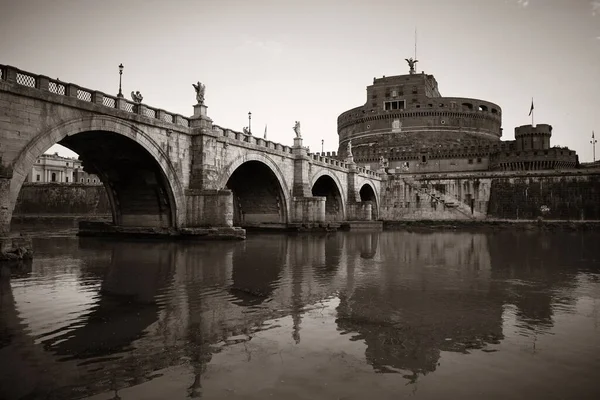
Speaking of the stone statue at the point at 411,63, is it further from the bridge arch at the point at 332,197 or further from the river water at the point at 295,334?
the river water at the point at 295,334

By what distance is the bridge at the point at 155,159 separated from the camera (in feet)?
52.3

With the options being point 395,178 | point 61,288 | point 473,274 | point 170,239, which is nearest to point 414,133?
point 395,178

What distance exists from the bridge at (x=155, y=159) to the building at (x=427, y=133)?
33.0 metres

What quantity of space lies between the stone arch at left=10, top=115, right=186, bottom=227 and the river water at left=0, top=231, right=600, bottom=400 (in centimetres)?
409

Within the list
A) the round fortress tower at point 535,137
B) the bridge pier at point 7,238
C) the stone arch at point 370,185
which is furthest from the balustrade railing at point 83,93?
the round fortress tower at point 535,137

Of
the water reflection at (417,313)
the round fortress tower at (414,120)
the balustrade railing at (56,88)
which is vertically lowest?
the water reflection at (417,313)

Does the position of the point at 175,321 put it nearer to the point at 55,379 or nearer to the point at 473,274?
the point at 55,379

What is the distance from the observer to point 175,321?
7.80m

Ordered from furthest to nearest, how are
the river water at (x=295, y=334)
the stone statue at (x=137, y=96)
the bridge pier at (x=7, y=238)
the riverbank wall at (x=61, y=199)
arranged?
the riverbank wall at (x=61, y=199) < the stone statue at (x=137, y=96) < the bridge pier at (x=7, y=238) < the river water at (x=295, y=334)

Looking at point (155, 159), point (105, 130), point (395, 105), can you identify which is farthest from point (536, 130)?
point (105, 130)

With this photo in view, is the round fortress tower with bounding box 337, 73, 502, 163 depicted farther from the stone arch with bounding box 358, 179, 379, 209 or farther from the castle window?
the stone arch with bounding box 358, 179, 379, 209

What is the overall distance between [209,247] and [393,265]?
30.9ft

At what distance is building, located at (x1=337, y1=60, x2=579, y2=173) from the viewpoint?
2682 inches

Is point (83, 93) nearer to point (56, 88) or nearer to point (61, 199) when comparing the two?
point (56, 88)
